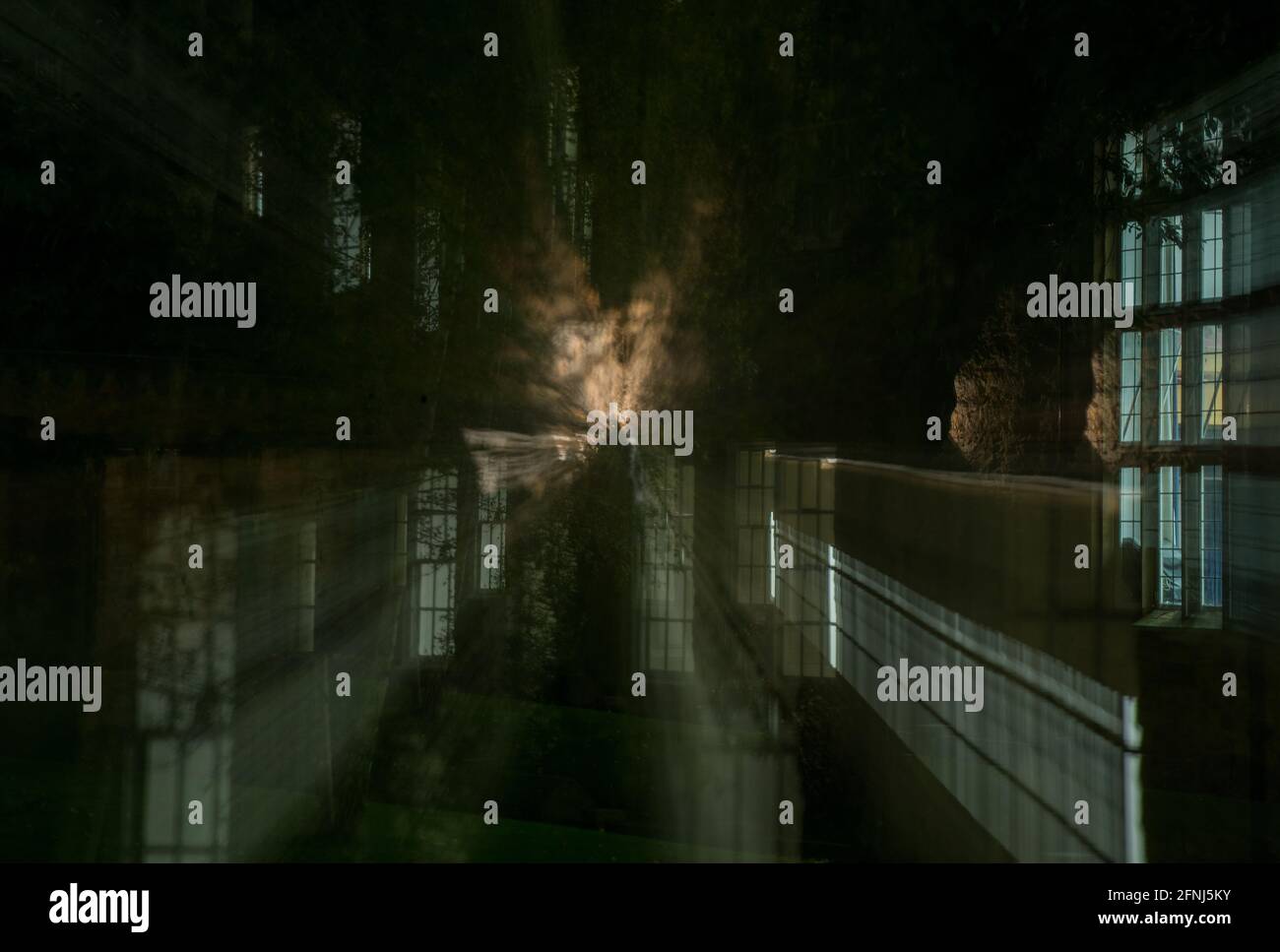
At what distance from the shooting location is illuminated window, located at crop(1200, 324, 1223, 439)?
10.6 ft

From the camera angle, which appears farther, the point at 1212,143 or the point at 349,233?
the point at 349,233

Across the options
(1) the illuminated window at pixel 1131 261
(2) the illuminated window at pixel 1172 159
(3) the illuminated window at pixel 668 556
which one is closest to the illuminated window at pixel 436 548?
(3) the illuminated window at pixel 668 556

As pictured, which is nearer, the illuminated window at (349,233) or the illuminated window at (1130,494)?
the illuminated window at (1130,494)

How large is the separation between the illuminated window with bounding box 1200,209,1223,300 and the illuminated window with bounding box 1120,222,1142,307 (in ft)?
0.78

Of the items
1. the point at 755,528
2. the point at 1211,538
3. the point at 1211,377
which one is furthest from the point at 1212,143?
the point at 755,528

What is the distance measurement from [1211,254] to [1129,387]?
58 centimetres

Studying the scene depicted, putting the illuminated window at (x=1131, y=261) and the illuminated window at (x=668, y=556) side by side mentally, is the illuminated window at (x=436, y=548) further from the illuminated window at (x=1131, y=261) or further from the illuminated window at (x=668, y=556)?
the illuminated window at (x=1131, y=261)

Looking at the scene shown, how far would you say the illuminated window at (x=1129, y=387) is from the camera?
318cm

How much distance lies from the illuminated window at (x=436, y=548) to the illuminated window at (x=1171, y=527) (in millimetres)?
2561

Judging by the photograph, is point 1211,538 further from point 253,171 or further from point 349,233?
point 253,171

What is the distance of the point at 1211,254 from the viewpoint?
10.6 feet

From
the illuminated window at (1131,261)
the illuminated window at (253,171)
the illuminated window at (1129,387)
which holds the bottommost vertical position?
the illuminated window at (1129,387)

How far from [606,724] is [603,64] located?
2413mm
